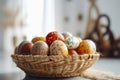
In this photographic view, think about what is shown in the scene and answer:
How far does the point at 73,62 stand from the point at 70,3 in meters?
1.48

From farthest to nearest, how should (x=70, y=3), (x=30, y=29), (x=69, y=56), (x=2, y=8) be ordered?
(x=2, y=8) < (x=30, y=29) < (x=70, y=3) < (x=69, y=56)

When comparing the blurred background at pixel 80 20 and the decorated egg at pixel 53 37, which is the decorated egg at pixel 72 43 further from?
the blurred background at pixel 80 20

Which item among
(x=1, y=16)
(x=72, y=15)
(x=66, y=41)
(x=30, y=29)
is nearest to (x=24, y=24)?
(x=30, y=29)

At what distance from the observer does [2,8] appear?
114 inches

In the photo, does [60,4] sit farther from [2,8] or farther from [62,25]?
[2,8]

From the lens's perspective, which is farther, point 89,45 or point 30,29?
point 30,29

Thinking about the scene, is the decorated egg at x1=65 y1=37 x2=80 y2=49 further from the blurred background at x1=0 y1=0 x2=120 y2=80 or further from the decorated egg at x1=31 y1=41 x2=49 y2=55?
the blurred background at x1=0 y1=0 x2=120 y2=80

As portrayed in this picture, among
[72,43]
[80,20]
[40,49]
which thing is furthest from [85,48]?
[80,20]

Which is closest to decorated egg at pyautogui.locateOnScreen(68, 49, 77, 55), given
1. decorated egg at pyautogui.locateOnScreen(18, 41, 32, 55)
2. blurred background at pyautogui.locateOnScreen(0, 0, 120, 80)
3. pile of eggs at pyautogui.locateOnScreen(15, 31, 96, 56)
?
pile of eggs at pyautogui.locateOnScreen(15, 31, 96, 56)

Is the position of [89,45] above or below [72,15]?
below

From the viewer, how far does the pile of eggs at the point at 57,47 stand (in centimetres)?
94

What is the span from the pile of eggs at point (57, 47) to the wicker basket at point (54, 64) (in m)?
0.03

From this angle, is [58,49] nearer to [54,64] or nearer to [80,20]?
[54,64]

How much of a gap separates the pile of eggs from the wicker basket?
0.03 meters
